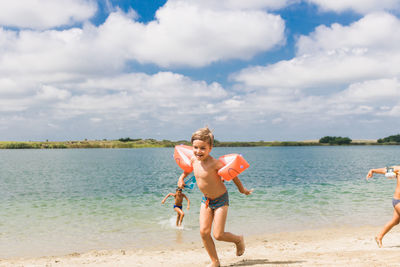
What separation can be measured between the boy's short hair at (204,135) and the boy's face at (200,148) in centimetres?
6

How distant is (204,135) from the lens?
6078mm

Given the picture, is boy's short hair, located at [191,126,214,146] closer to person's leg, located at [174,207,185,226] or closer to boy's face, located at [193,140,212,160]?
boy's face, located at [193,140,212,160]

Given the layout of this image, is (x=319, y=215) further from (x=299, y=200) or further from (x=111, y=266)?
(x=111, y=266)

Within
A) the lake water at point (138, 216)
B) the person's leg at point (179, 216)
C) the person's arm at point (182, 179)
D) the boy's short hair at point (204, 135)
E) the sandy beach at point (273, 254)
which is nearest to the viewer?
the boy's short hair at point (204, 135)

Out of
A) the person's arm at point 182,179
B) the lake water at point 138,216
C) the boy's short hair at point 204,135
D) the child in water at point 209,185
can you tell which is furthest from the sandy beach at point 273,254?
the boy's short hair at point 204,135

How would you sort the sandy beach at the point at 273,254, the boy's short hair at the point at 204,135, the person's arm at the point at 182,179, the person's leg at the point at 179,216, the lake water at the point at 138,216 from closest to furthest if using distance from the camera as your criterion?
the boy's short hair at the point at 204,135
the person's arm at the point at 182,179
the sandy beach at the point at 273,254
the lake water at the point at 138,216
the person's leg at the point at 179,216

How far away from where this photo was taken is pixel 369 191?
69.2 feet

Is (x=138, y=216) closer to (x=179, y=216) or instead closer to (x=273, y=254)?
(x=179, y=216)

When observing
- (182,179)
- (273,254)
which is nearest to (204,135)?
(182,179)

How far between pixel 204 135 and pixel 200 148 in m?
0.25

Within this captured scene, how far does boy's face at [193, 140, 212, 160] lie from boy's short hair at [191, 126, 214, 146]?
0.19 ft

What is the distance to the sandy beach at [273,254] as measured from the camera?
277 inches

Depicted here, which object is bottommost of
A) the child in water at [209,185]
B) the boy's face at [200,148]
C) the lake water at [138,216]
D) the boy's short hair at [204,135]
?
the lake water at [138,216]

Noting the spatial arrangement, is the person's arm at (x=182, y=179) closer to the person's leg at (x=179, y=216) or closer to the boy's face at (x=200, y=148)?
the boy's face at (x=200, y=148)
